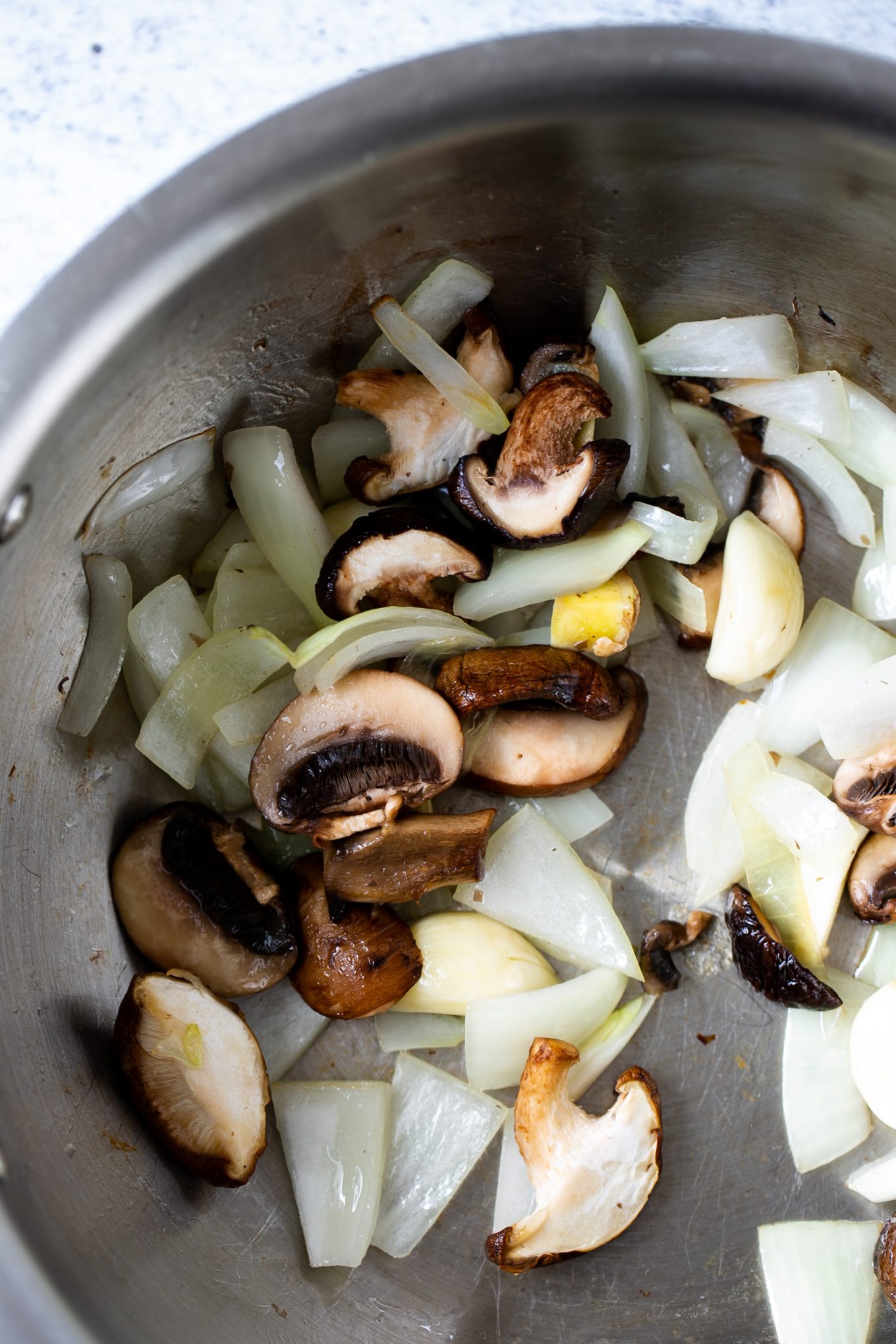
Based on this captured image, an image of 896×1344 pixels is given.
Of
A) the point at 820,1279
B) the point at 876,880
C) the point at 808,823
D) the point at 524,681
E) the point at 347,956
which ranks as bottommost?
the point at 820,1279

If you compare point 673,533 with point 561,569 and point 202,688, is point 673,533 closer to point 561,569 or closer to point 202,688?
point 561,569

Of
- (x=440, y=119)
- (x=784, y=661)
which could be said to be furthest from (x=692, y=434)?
(x=440, y=119)

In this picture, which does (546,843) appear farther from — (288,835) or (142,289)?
(142,289)

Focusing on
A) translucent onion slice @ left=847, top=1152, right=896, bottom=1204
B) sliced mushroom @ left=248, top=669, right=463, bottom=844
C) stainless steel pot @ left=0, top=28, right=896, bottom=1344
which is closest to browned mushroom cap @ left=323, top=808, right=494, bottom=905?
sliced mushroom @ left=248, top=669, right=463, bottom=844

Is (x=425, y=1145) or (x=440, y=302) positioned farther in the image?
(x=425, y=1145)

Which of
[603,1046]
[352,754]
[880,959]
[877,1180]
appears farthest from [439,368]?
[877,1180]

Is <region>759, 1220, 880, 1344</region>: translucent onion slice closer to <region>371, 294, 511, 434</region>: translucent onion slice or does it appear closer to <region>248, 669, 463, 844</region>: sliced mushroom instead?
<region>248, 669, 463, 844</region>: sliced mushroom

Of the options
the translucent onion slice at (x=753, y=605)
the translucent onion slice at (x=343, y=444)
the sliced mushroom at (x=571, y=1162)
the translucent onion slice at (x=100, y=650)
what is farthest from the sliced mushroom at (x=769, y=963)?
the translucent onion slice at (x=100, y=650)
